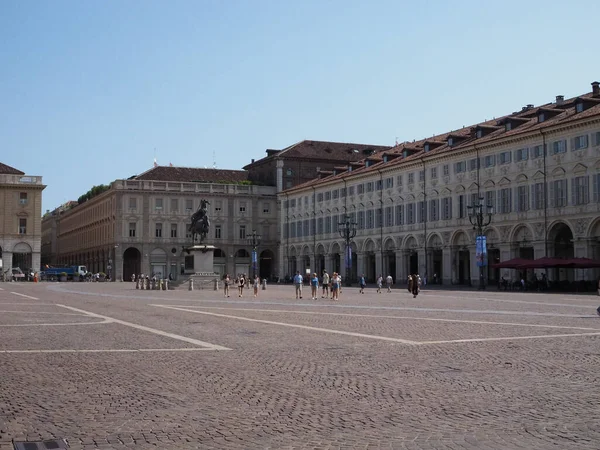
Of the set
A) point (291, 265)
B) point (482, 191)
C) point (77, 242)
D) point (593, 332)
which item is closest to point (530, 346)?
point (593, 332)

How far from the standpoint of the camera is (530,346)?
16.8m

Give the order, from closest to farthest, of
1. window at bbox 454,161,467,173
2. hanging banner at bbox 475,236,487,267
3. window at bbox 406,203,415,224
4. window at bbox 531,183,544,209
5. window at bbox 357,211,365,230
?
hanging banner at bbox 475,236,487,267 < window at bbox 531,183,544,209 < window at bbox 454,161,467,173 < window at bbox 406,203,415,224 < window at bbox 357,211,365,230

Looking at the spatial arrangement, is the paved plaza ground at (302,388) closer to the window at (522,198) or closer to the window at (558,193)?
the window at (558,193)

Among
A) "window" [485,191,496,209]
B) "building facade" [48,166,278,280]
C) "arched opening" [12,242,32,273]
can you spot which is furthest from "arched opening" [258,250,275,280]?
"window" [485,191,496,209]

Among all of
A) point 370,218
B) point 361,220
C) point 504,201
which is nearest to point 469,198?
point 504,201

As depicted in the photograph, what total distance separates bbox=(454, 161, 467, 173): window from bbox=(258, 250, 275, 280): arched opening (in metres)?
45.1

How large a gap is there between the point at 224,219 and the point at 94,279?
1855 cm

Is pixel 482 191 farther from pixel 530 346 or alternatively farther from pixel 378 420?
pixel 378 420

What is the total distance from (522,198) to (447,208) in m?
10.0

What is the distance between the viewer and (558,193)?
6284cm

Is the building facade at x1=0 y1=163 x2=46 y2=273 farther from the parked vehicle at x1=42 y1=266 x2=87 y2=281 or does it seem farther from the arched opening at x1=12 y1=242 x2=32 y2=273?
the parked vehicle at x1=42 y1=266 x2=87 y2=281

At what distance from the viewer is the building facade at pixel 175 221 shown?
109250mm

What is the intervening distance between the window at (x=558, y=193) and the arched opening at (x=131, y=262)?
61491 millimetres

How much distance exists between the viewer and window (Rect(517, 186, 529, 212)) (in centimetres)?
6595
